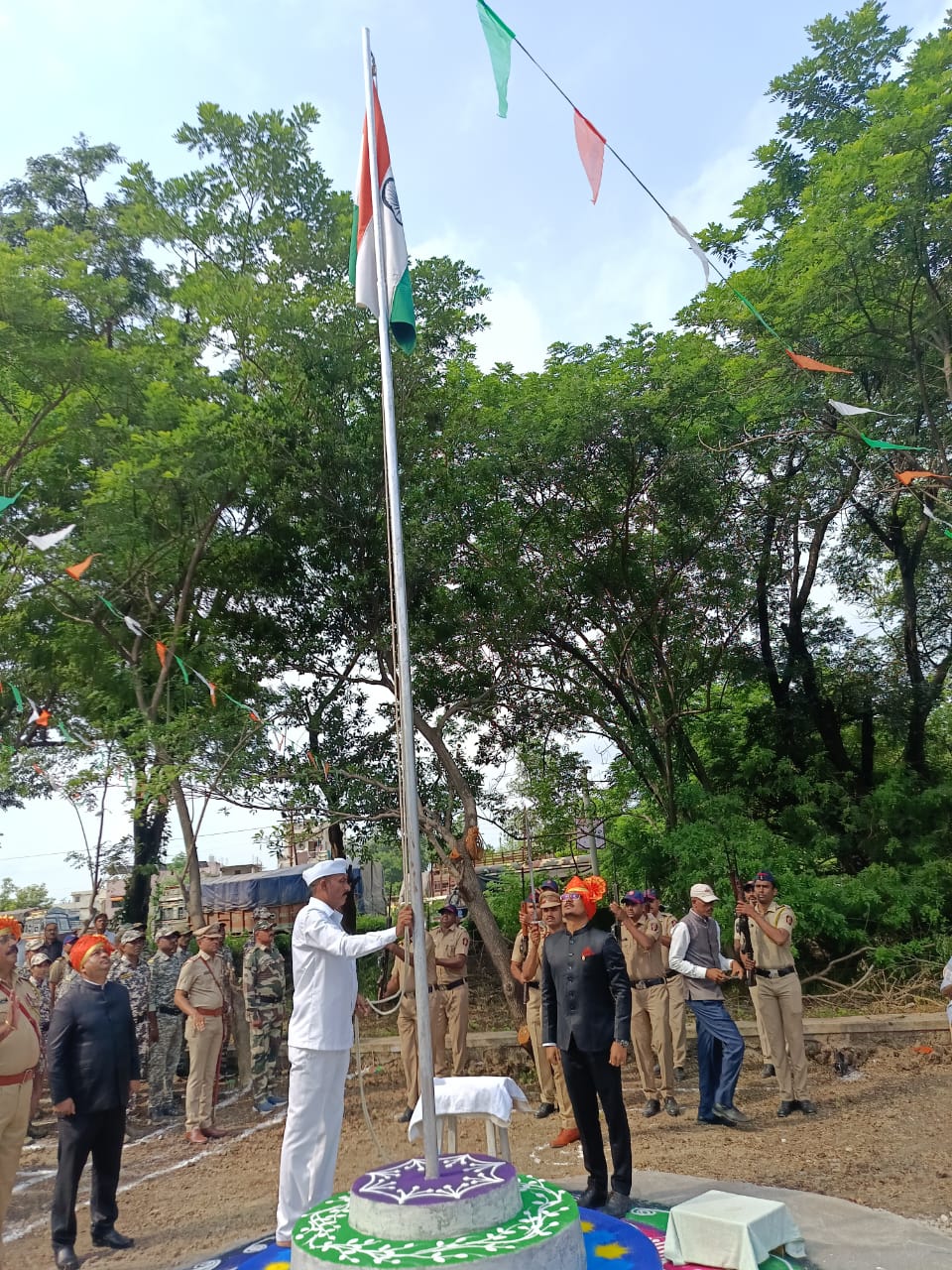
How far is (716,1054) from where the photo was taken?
7297 millimetres

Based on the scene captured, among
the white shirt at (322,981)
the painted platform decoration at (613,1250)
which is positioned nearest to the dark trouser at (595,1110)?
the painted platform decoration at (613,1250)

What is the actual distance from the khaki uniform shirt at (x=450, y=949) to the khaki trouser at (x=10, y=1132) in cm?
478

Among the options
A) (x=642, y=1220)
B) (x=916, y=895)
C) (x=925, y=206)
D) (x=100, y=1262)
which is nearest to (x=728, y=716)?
(x=916, y=895)

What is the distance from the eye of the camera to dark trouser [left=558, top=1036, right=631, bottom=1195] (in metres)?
5.24

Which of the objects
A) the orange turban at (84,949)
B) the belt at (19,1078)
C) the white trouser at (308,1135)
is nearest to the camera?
the white trouser at (308,1135)

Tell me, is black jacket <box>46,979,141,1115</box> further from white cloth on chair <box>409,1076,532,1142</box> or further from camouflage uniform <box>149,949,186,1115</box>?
camouflage uniform <box>149,949,186,1115</box>

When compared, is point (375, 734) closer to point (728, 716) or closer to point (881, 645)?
point (728, 716)

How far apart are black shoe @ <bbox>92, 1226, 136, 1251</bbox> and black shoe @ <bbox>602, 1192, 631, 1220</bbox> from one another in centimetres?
284

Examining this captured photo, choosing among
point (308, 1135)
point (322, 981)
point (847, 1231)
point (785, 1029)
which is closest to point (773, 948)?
point (785, 1029)

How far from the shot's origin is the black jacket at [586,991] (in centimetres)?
535

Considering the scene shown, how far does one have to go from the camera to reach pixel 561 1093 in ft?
26.1

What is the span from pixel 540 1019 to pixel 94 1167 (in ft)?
13.8

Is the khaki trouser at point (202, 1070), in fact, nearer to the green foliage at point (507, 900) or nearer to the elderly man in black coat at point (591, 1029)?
the elderly man in black coat at point (591, 1029)

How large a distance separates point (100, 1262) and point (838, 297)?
37.4 ft
